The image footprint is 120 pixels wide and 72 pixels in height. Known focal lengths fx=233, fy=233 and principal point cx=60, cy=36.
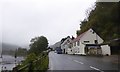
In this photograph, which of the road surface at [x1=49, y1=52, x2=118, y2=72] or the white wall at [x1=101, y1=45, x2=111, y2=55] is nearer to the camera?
the road surface at [x1=49, y1=52, x2=118, y2=72]

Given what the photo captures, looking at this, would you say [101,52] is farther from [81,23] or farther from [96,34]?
[81,23]

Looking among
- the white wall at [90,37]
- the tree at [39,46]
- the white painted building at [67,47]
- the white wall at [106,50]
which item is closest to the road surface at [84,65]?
the white wall at [106,50]

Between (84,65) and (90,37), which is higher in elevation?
(90,37)

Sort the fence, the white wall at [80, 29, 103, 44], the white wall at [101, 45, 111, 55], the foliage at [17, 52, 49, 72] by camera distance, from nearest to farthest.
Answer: the fence
the foliage at [17, 52, 49, 72]
the white wall at [101, 45, 111, 55]
the white wall at [80, 29, 103, 44]

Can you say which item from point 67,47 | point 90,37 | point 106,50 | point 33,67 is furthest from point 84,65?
point 67,47

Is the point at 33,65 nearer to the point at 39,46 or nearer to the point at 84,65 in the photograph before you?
the point at 84,65

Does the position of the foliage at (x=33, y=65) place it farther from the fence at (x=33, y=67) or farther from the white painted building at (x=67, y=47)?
the white painted building at (x=67, y=47)

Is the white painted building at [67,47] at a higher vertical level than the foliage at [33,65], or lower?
higher

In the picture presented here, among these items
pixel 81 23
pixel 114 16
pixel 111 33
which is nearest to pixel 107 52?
pixel 111 33

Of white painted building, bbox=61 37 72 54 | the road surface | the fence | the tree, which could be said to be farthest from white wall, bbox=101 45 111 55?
white painted building, bbox=61 37 72 54

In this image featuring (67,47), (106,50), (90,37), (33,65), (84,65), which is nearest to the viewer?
(33,65)

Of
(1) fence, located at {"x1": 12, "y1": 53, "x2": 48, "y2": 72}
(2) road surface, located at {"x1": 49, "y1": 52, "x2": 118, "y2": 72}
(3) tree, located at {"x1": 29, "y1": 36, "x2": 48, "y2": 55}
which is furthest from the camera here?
(3) tree, located at {"x1": 29, "y1": 36, "x2": 48, "y2": 55}

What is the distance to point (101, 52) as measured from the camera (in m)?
56.8

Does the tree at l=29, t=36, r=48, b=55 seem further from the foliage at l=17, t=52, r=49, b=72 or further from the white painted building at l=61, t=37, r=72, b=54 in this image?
the foliage at l=17, t=52, r=49, b=72
